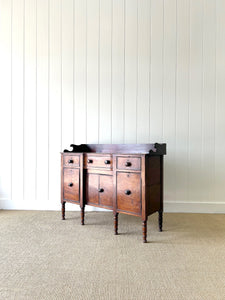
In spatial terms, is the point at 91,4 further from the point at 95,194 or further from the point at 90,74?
the point at 95,194

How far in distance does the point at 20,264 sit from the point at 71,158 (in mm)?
1207

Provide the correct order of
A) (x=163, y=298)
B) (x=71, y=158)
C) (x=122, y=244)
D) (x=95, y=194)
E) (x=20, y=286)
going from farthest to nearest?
(x=71, y=158) < (x=95, y=194) < (x=122, y=244) < (x=20, y=286) < (x=163, y=298)

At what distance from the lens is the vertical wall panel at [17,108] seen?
300 cm

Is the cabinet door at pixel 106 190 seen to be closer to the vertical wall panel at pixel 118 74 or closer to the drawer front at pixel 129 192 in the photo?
the drawer front at pixel 129 192

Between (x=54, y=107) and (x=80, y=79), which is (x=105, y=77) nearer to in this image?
(x=80, y=79)

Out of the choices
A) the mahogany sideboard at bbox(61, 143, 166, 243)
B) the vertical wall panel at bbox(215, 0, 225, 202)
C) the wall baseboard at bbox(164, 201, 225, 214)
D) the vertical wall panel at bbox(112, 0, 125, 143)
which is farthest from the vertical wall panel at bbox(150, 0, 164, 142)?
the wall baseboard at bbox(164, 201, 225, 214)

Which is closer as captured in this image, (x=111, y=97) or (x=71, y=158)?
(x=71, y=158)

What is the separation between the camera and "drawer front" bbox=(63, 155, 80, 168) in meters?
2.39

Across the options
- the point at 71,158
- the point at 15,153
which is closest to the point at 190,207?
the point at 71,158

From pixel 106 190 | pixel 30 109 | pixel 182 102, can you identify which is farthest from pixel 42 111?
pixel 182 102

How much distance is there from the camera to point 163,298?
1.19 meters

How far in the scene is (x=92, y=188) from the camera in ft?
7.55

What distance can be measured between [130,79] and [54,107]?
118 cm

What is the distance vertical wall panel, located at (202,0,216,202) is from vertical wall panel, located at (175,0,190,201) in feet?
0.78
